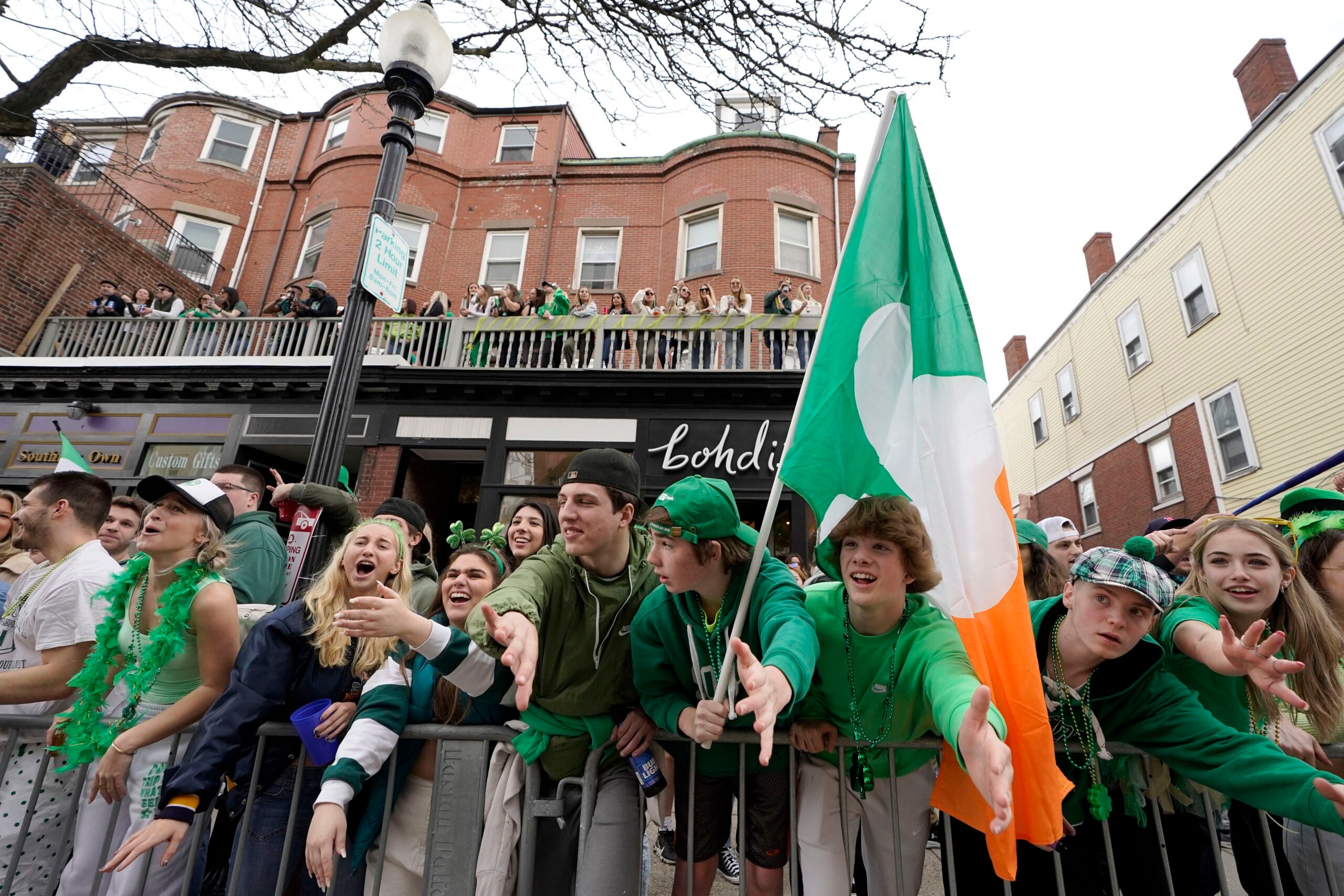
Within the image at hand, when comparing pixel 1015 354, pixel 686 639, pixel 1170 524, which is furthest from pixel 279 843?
pixel 1015 354

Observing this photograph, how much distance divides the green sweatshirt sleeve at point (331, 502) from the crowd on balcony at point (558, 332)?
7522mm

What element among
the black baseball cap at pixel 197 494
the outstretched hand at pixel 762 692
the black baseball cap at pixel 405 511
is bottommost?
the outstretched hand at pixel 762 692

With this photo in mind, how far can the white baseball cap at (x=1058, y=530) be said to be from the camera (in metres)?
4.70

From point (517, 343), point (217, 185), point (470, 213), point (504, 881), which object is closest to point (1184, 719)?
point (504, 881)

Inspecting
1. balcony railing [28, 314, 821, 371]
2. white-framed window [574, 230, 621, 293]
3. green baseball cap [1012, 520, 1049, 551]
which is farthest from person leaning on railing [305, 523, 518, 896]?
white-framed window [574, 230, 621, 293]

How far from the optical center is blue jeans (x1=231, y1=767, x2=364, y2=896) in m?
2.40

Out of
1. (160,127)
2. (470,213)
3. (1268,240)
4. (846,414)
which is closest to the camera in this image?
(846,414)

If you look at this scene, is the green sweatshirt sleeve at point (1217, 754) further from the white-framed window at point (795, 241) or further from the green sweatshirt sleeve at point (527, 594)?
the white-framed window at point (795, 241)

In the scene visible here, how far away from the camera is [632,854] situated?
7.75 ft

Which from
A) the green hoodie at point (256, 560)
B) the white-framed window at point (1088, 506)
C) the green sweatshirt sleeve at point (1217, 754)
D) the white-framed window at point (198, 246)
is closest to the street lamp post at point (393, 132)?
the green hoodie at point (256, 560)

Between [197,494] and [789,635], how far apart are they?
2600 mm

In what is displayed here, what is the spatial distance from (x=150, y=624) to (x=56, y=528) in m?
0.99

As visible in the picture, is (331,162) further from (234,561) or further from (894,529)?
(894,529)

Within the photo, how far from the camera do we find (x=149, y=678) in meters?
2.60
